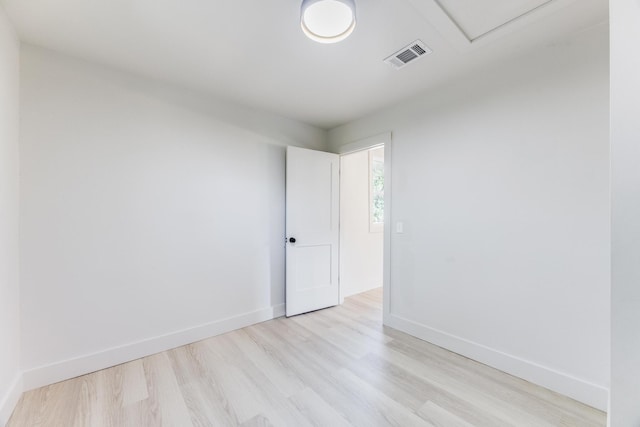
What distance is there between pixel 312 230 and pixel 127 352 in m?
2.13

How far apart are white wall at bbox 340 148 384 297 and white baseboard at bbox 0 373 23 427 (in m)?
2.98

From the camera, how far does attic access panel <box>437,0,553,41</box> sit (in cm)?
148

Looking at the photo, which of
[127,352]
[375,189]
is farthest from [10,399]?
[375,189]

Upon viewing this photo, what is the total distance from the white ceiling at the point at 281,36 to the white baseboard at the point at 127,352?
7.70 feet

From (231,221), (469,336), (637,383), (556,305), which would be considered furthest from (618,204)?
(231,221)

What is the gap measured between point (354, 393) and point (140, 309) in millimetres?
1917

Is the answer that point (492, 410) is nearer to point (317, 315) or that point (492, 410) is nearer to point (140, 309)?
point (317, 315)

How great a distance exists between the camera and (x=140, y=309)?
224cm

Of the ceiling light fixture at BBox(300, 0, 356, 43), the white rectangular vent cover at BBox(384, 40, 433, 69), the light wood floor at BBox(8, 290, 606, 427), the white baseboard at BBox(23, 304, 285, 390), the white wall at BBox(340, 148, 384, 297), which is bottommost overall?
the light wood floor at BBox(8, 290, 606, 427)

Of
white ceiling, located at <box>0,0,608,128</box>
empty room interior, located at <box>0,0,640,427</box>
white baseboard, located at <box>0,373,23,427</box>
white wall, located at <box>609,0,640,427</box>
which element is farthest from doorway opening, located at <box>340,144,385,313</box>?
white baseboard, located at <box>0,373,23,427</box>

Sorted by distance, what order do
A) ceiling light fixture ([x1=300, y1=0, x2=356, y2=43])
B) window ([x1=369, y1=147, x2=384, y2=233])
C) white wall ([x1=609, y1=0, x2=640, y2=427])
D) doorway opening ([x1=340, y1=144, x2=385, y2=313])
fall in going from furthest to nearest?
window ([x1=369, y1=147, x2=384, y2=233]) < doorway opening ([x1=340, y1=144, x2=385, y2=313]) < ceiling light fixture ([x1=300, y1=0, x2=356, y2=43]) < white wall ([x1=609, y1=0, x2=640, y2=427])

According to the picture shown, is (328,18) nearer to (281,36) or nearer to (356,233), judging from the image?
(281,36)

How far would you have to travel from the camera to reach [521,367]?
193 cm

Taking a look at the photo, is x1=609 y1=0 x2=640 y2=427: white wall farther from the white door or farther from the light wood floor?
the white door
